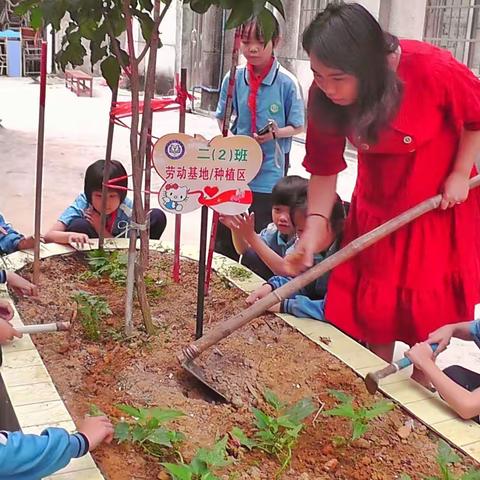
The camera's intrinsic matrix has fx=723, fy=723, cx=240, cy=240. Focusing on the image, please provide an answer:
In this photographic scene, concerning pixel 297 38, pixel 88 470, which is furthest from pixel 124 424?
pixel 297 38

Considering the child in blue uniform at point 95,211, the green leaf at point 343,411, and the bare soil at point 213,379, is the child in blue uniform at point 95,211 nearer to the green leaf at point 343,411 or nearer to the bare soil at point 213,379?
the bare soil at point 213,379

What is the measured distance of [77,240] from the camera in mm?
2682

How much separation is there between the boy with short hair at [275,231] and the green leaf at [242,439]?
0.73 metres

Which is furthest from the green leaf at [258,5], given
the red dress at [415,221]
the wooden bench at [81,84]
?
the wooden bench at [81,84]

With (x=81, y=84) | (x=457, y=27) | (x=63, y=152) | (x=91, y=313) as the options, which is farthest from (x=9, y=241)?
(x=81, y=84)

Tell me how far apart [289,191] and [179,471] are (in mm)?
1339

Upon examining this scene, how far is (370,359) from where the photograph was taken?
1.96 m

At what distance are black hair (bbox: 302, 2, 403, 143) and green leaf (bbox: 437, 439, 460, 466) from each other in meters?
0.71

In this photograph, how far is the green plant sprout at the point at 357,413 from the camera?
1604mm

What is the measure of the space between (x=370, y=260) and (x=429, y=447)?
1.78 feet

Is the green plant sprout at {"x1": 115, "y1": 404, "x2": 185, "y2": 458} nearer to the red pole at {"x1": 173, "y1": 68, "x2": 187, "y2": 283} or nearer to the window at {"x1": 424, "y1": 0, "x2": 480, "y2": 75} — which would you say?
the red pole at {"x1": 173, "y1": 68, "x2": 187, "y2": 283}

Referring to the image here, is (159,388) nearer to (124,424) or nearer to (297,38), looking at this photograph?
(124,424)

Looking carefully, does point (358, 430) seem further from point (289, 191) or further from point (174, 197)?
point (289, 191)

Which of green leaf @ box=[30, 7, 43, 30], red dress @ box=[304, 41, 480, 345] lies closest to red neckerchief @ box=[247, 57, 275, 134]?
red dress @ box=[304, 41, 480, 345]
